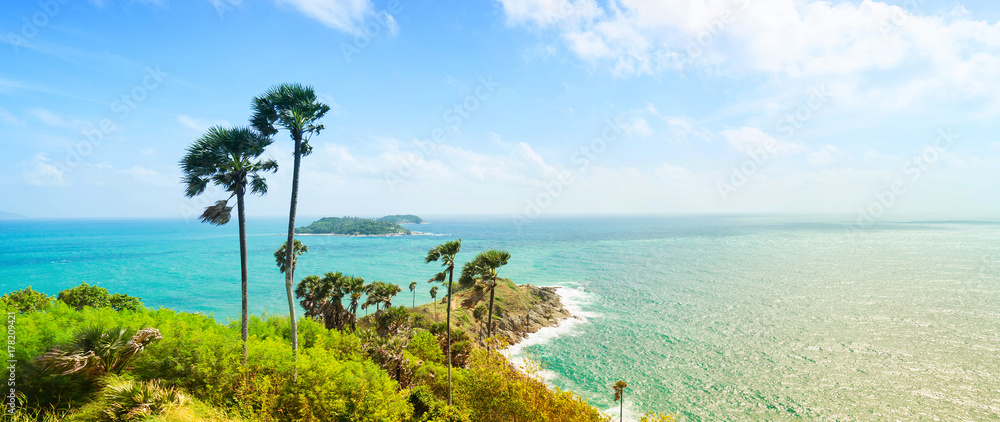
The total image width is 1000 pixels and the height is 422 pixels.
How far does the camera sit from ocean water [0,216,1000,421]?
3462 centimetres

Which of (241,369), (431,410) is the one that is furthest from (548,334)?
(241,369)

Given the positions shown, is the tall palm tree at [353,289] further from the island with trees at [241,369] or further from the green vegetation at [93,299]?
the green vegetation at [93,299]

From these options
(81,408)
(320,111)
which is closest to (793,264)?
(320,111)

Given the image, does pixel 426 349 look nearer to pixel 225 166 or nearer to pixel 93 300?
pixel 225 166

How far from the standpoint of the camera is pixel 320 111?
1900cm

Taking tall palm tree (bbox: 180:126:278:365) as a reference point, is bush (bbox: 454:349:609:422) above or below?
below

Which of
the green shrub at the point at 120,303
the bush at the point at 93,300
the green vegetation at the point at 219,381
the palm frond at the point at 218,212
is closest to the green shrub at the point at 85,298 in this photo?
the bush at the point at 93,300

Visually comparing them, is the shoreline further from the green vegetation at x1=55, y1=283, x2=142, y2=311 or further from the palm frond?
the green vegetation at x1=55, y1=283, x2=142, y2=311

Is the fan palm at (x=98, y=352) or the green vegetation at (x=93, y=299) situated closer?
the fan palm at (x=98, y=352)

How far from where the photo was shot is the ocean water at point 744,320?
34.6 metres

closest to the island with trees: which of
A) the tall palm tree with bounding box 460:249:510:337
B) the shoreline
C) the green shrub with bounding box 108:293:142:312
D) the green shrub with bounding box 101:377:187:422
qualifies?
the green shrub with bounding box 101:377:187:422

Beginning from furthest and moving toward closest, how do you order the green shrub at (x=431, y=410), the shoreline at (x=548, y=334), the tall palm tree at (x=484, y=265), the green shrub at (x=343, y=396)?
the shoreline at (x=548, y=334) < the tall palm tree at (x=484, y=265) < the green shrub at (x=431, y=410) < the green shrub at (x=343, y=396)

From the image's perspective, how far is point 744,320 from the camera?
186 ft

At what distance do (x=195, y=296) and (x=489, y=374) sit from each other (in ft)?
266
